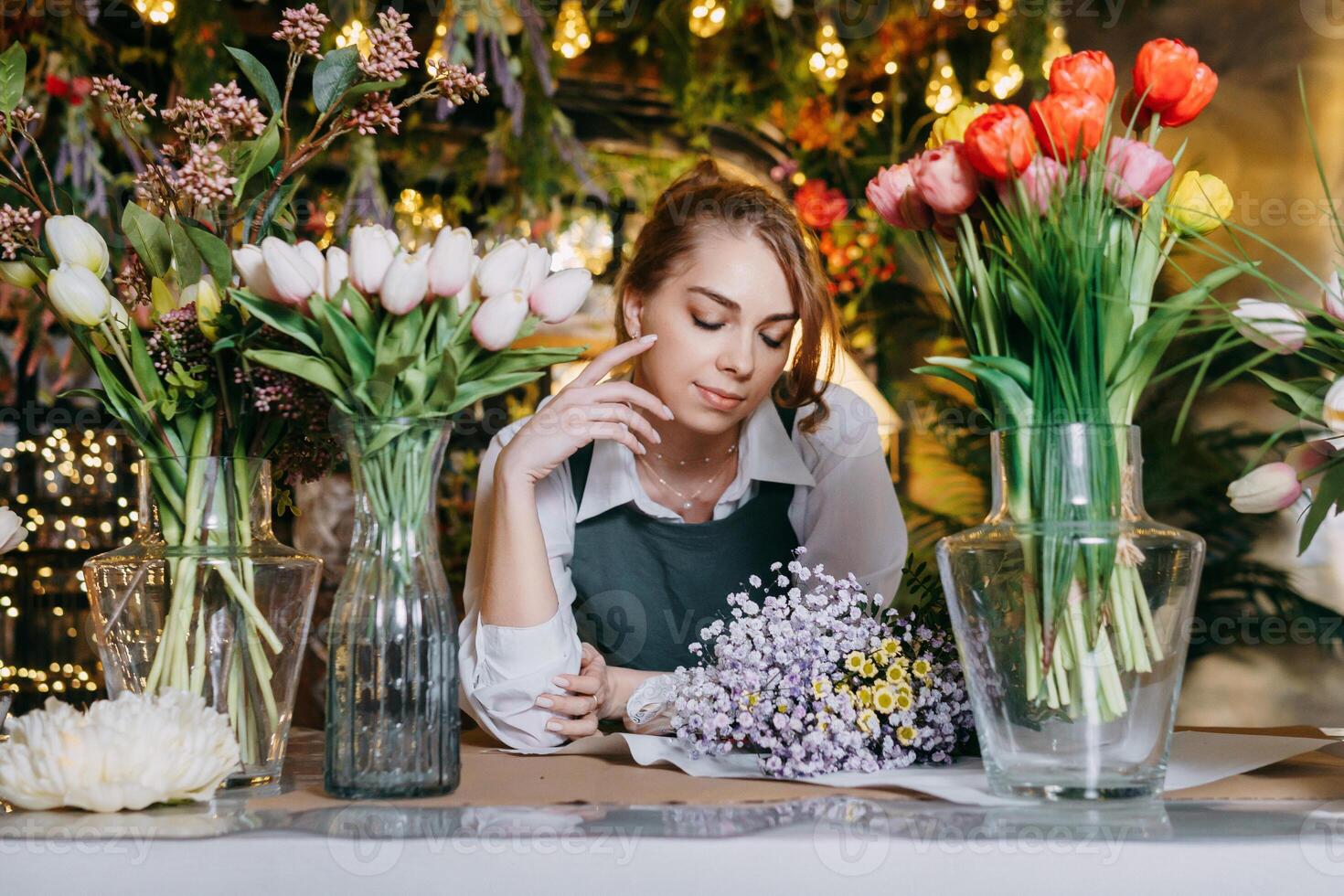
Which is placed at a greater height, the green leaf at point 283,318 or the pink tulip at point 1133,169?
the pink tulip at point 1133,169

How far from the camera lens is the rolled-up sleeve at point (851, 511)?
153 centimetres

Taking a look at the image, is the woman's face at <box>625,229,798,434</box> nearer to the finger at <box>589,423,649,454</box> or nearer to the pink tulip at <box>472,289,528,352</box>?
the finger at <box>589,423,649,454</box>

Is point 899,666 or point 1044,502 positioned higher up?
point 1044,502

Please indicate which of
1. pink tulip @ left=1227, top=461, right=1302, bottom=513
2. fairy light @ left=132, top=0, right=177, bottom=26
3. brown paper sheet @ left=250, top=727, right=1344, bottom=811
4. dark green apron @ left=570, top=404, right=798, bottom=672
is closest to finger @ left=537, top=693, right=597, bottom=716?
brown paper sheet @ left=250, top=727, right=1344, bottom=811

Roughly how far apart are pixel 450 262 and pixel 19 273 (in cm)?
37

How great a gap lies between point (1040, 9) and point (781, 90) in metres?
0.73

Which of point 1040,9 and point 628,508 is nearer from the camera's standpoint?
point 628,508

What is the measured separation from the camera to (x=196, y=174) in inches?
33.7

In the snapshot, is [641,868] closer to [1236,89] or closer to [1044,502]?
[1044,502]

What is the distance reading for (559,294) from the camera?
820mm

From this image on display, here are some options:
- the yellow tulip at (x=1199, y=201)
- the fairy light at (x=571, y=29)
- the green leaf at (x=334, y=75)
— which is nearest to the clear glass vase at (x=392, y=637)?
the green leaf at (x=334, y=75)

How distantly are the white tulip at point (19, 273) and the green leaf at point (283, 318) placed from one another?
21cm

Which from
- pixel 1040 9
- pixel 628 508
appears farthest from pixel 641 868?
pixel 1040 9

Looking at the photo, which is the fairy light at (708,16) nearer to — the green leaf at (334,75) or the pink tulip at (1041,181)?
the green leaf at (334,75)
